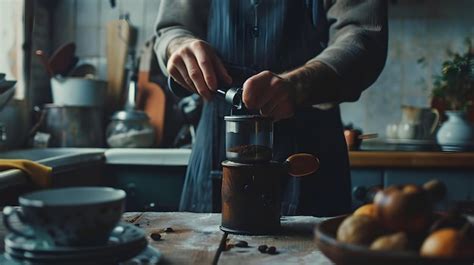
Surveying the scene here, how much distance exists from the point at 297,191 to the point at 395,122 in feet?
4.78

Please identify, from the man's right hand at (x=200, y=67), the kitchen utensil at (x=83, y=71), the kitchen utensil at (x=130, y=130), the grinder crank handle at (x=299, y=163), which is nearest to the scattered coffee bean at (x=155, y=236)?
the grinder crank handle at (x=299, y=163)

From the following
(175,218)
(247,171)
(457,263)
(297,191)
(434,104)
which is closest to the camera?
(457,263)

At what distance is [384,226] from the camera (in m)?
0.64

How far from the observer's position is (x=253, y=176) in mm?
920

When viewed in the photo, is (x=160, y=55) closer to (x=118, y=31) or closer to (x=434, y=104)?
(x=118, y=31)

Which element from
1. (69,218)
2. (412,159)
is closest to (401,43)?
(412,159)

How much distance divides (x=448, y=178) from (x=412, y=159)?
0.15 metres

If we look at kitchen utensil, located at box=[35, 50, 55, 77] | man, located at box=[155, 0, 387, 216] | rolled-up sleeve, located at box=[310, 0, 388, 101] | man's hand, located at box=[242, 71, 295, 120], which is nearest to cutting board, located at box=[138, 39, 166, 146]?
kitchen utensil, located at box=[35, 50, 55, 77]

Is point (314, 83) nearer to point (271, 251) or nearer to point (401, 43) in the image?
point (271, 251)

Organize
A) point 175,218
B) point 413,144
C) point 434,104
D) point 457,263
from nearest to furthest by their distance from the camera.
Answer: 1. point 457,263
2. point 175,218
3. point 413,144
4. point 434,104

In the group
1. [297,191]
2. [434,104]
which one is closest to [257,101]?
[297,191]

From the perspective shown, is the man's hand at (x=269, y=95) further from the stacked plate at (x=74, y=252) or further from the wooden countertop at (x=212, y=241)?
the stacked plate at (x=74, y=252)

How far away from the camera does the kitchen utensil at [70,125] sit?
8.05 feet

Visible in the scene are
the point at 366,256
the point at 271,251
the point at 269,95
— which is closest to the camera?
the point at 366,256
